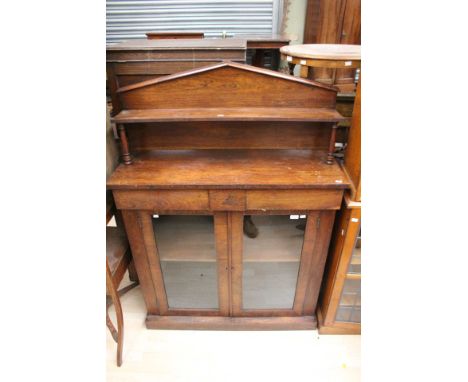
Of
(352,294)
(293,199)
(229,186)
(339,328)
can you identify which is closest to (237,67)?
(229,186)

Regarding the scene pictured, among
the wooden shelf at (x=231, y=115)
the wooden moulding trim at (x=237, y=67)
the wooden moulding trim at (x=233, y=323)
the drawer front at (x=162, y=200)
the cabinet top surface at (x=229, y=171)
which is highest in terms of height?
the wooden moulding trim at (x=237, y=67)

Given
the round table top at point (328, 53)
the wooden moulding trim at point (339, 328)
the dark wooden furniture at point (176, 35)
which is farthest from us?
the dark wooden furniture at point (176, 35)

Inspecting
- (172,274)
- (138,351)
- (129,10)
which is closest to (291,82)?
(172,274)

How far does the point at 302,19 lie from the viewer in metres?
2.75

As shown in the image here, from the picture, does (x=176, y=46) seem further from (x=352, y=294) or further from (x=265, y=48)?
(x=352, y=294)

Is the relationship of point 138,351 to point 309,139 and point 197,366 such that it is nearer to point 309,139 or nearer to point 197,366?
point 197,366

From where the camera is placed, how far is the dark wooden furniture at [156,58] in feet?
4.26

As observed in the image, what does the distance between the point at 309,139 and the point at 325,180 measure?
0.24 m

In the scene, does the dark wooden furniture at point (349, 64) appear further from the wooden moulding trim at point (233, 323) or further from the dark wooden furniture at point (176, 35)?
the dark wooden furniture at point (176, 35)

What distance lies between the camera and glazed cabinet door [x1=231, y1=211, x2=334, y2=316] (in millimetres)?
1258

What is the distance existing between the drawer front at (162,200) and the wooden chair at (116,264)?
0.49 feet

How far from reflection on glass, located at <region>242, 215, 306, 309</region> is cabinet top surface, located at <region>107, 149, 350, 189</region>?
0.20m

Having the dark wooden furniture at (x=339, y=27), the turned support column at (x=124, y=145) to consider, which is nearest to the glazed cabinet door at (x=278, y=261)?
the turned support column at (x=124, y=145)

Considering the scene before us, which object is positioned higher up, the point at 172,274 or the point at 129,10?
the point at 129,10
